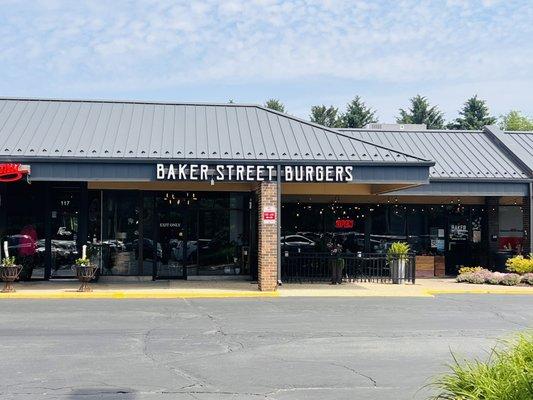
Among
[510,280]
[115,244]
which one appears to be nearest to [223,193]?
[115,244]

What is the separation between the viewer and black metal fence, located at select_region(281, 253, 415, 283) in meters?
23.1

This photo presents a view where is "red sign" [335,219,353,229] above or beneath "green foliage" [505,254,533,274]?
above

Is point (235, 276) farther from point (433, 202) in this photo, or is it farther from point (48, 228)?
point (433, 202)

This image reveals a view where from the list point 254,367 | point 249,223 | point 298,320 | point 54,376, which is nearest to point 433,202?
point 249,223

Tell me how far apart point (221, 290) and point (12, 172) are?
21.6ft

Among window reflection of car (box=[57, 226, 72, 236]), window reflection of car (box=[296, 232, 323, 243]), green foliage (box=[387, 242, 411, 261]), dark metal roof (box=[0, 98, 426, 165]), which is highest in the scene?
dark metal roof (box=[0, 98, 426, 165])

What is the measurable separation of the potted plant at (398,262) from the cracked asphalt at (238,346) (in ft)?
17.4

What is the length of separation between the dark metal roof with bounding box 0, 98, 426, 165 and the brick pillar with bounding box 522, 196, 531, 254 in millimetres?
7090

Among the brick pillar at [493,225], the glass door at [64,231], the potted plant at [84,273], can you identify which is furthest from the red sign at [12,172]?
the brick pillar at [493,225]

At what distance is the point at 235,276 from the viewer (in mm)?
24031

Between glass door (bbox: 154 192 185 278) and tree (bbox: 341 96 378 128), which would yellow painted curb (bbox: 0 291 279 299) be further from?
tree (bbox: 341 96 378 128)

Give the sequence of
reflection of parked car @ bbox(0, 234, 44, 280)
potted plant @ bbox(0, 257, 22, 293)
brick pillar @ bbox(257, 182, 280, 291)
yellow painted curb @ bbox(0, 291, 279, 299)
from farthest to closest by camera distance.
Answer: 1. reflection of parked car @ bbox(0, 234, 44, 280)
2. brick pillar @ bbox(257, 182, 280, 291)
3. potted plant @ bbox(0, 257, 22, 293)
4. yellow painted curb @ bbox(0, 291, 279, 299)

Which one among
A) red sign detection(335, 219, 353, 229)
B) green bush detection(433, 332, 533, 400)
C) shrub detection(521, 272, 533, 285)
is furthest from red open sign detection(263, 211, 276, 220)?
green bush detection(433, 332, 533, 400)

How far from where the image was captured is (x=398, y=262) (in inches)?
921
